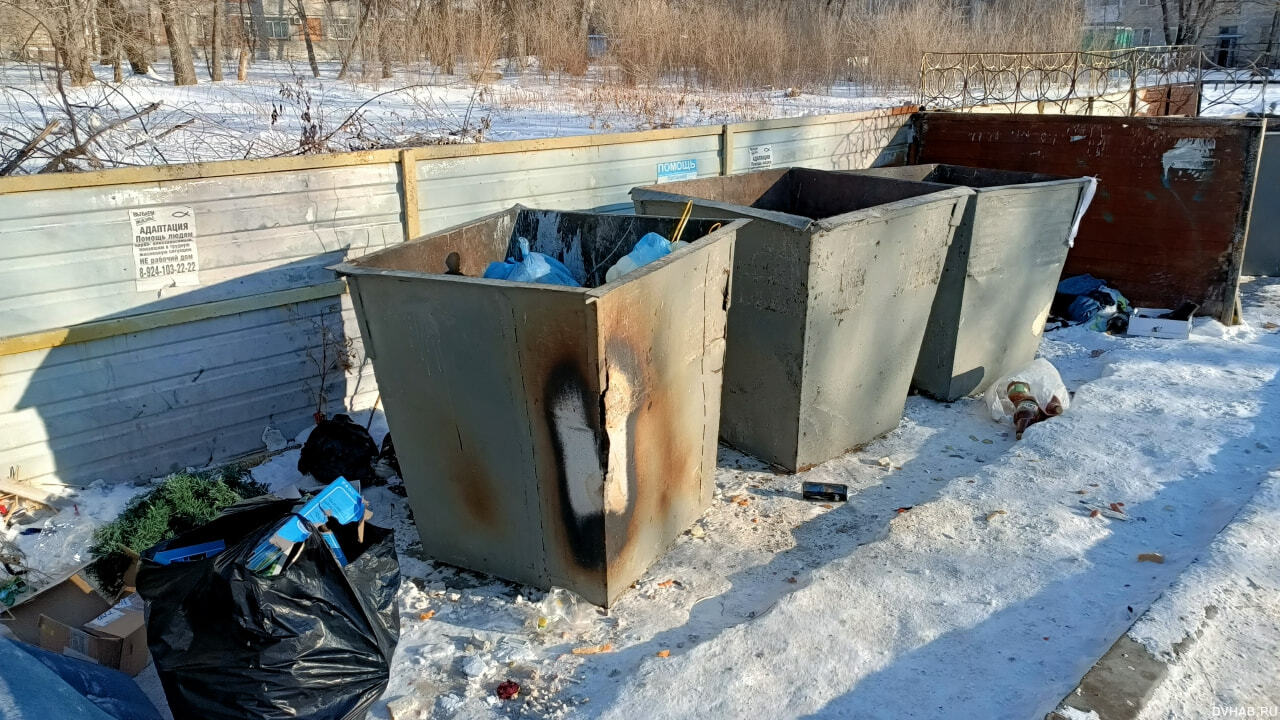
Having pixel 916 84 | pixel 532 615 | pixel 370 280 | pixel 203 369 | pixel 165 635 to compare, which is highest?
pixel 916 84

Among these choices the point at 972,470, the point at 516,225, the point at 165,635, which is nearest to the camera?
the point at 165,635

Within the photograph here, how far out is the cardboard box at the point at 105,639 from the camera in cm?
283

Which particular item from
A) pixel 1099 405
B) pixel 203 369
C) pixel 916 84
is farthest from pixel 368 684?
pixel 916 84

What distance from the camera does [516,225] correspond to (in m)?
4.08

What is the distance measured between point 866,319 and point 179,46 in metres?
11.5

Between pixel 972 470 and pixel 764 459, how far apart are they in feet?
3.49

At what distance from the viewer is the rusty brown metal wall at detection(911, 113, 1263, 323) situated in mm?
6191

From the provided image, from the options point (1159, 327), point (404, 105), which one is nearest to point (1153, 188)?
point (1159, 327)

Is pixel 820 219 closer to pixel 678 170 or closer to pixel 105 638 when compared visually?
pixel 678 170

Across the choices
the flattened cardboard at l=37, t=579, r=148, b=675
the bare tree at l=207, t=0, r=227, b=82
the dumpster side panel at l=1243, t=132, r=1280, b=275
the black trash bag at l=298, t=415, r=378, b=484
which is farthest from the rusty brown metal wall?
the bare tree at l=207, t=0, r=227, b=82

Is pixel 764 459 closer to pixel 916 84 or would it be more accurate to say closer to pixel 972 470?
pixel 972 470

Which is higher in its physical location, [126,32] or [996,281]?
[126,32]

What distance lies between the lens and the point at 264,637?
2371 millimetres

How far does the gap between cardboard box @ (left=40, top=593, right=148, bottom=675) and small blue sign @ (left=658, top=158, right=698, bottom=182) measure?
4099mm
